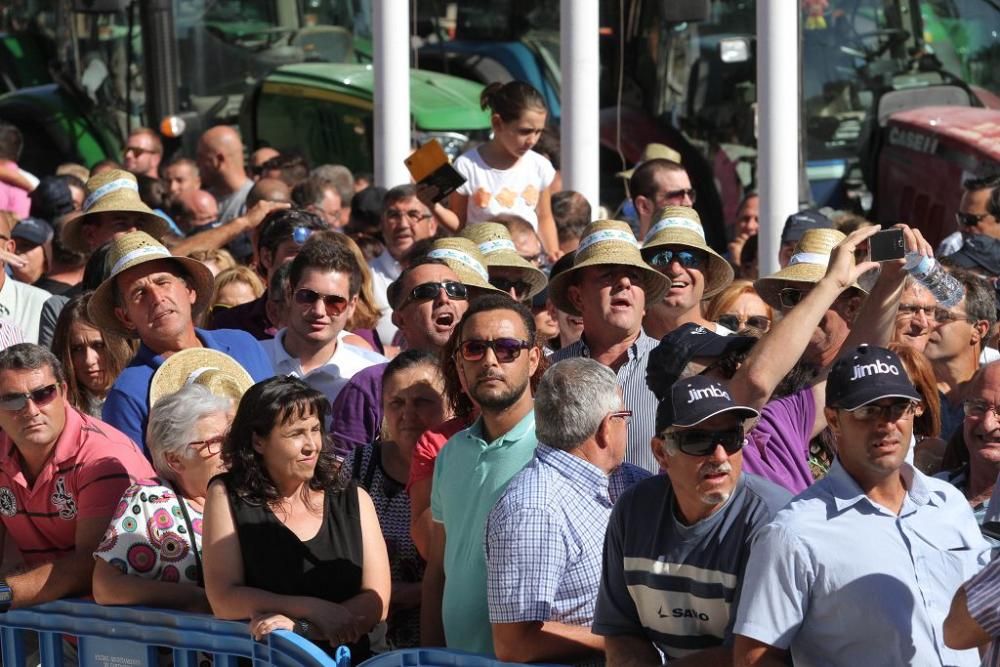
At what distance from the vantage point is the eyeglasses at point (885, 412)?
427 cm

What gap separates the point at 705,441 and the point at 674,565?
1.01 feet

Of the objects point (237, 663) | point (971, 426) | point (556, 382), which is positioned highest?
point (556, 382)

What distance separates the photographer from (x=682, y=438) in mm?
4395

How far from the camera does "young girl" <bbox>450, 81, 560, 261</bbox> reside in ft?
29.7

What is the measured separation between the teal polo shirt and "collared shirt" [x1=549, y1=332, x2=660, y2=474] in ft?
2.14

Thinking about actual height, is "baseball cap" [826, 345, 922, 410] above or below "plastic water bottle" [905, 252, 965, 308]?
above

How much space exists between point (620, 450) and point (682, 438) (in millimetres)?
532

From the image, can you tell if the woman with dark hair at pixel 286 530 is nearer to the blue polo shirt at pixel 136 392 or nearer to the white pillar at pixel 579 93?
the blue polo shirt at pixel 136 392

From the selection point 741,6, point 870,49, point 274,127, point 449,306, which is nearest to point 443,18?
point 274,127

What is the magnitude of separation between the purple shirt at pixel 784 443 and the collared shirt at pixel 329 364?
74.0 inches

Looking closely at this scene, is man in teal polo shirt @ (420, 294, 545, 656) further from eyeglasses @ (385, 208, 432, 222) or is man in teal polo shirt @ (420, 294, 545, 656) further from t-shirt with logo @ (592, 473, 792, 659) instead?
eyeglasses @ (385, 208, 432, 222)

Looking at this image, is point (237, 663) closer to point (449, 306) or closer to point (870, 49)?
point (449, 306)

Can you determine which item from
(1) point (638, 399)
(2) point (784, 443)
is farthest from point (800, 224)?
(2) point (784, 443)

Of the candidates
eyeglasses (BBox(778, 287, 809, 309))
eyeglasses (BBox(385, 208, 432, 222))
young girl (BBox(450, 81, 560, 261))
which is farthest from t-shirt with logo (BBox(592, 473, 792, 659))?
young girl (BBox(450, 81, 560, 261))
